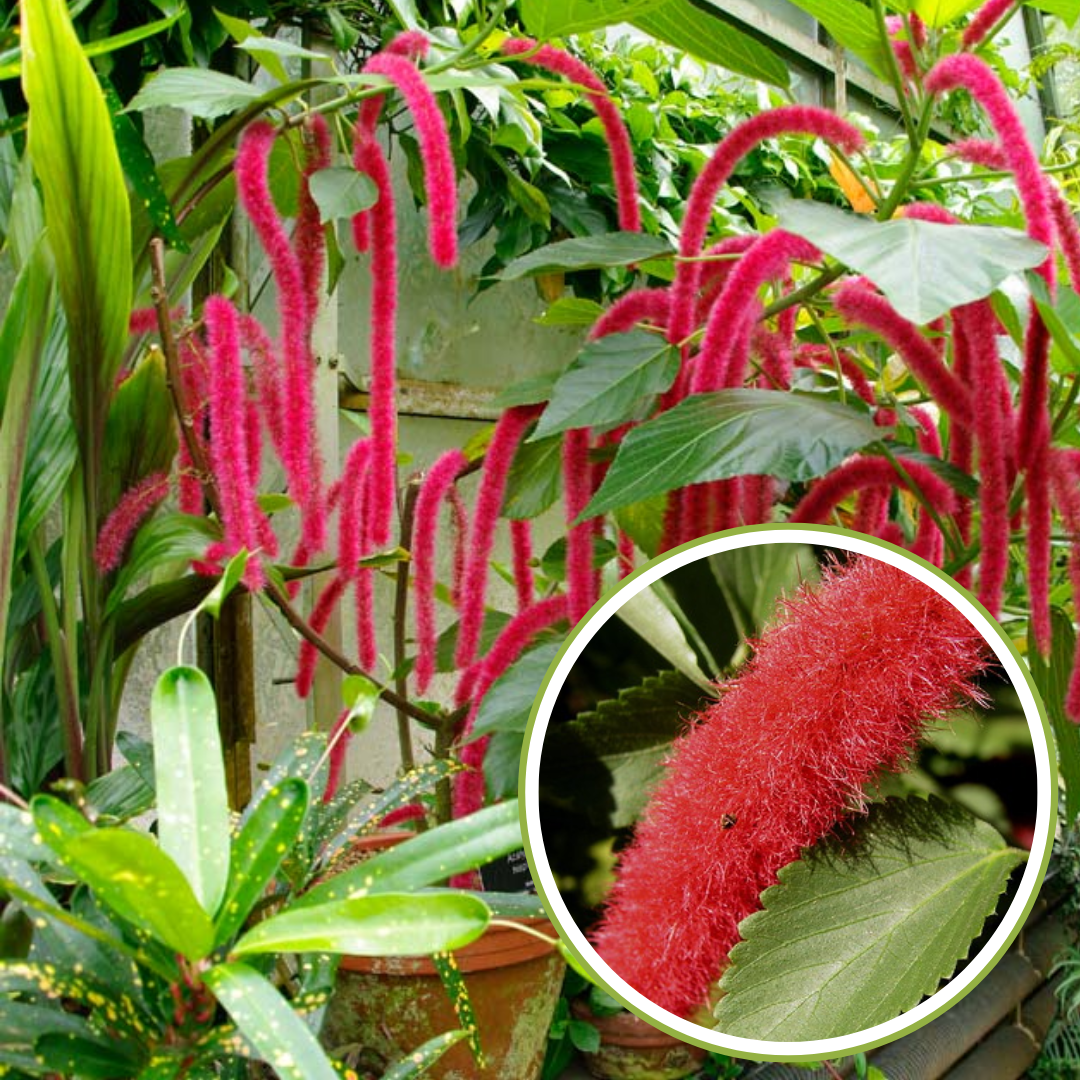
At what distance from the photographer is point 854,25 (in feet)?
1.23

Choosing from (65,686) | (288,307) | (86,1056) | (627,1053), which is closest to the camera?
(86,1056)

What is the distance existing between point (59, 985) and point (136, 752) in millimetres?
195

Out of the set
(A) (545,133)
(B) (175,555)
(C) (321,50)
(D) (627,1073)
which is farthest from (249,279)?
(D) (627,1073)

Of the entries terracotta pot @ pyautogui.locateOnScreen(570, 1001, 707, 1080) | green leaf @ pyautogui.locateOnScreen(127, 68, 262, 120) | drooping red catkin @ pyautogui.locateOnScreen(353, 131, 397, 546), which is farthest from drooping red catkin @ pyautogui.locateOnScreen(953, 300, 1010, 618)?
terracotta pot @ pyautogui.locateOnScreen(570, 1001, 707, 1080)

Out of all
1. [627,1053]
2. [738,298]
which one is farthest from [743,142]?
[627,1053]

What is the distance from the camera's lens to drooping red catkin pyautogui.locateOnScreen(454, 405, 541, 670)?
1.42 feet

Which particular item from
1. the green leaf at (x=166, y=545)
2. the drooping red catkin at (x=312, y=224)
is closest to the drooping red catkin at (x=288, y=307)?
the drooping red catkin at (x=312, y=224)

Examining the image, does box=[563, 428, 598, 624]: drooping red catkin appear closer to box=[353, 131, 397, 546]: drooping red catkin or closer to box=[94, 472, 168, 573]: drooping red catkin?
box=[353, 131, 397, 546]: drooping red catkin

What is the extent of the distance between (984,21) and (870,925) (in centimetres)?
29

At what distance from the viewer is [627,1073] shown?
3.17 feet

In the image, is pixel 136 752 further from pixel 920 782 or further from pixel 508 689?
pixel 920 782

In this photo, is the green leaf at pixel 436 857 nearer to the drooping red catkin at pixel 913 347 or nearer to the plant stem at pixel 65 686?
the drooping red catkin at pixel 913 347

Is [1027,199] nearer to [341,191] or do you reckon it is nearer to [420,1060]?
[341,191]

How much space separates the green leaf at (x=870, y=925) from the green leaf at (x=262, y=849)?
0.12m
